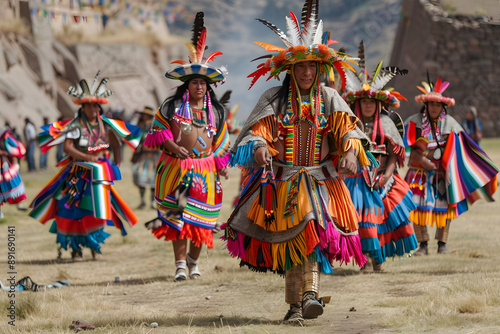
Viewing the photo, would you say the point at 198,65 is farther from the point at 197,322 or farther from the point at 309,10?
the point at 197,322

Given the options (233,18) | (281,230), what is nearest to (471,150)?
(281,230)

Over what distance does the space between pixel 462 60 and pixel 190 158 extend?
2379cm

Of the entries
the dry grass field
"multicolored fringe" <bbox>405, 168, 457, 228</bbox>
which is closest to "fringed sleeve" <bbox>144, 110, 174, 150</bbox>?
the dry grass field

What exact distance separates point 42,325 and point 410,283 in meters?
3.50

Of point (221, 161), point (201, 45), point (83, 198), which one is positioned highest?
point (201, 45)

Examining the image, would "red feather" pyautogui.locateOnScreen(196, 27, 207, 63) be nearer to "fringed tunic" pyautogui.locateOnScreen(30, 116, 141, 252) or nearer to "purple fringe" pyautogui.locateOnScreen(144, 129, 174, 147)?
"purple fringe" pyautogui.locateOnScreen(144, 129, 174, 147)

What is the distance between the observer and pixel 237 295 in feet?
24.3

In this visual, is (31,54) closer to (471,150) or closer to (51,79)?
(51,79)

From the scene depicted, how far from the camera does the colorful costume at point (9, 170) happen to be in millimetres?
13023

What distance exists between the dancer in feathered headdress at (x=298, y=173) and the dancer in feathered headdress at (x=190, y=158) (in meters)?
2.30

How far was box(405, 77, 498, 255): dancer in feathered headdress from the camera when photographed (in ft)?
32.6

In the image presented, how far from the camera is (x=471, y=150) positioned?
1016cm

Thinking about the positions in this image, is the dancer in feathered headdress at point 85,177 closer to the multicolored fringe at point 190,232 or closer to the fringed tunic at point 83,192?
the fringed tunic at point 83,192

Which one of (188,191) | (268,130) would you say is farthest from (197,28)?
(268,130)
